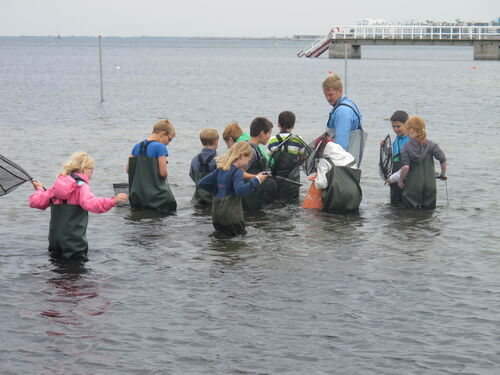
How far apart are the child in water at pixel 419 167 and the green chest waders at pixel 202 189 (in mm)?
2551

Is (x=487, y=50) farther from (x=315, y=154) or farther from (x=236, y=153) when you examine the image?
(x=236, y=153)

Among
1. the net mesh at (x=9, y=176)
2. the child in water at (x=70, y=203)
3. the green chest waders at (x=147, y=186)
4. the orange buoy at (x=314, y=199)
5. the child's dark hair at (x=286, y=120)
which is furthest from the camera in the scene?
the orange buoy at (x=314, y=199)

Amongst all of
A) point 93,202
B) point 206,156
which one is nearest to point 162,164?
point 206,156

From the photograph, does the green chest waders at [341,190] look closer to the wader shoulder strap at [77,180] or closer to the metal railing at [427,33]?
the wader shoulder strap at [77,180]

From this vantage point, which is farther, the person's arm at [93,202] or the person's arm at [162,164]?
the person's arm at [162,164]

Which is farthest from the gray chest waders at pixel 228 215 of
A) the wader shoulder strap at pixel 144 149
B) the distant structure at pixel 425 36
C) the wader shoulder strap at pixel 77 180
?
the distant structure at pixel 425 36

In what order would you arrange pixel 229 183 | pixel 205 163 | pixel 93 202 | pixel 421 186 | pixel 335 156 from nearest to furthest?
pixel 93 202
pixel 229 183
pixel 335 156
pixel 205 163
pixel 421 186

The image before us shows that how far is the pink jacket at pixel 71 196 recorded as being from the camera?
8.20 metres

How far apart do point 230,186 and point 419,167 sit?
9.68ft

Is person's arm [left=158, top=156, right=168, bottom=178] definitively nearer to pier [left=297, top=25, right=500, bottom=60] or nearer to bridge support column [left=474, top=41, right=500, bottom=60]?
pier [left=297, top=25, right=500, bottom=60]

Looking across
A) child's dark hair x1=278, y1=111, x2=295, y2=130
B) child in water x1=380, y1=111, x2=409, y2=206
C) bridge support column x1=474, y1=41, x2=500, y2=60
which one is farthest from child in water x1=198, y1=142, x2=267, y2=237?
bridge support column x1=474, y1=41, x2=500, y2=60

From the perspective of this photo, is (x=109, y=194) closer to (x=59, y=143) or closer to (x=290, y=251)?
(x=290, y=251)

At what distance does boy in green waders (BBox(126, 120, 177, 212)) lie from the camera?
10.7 m

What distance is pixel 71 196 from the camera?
8445mm
